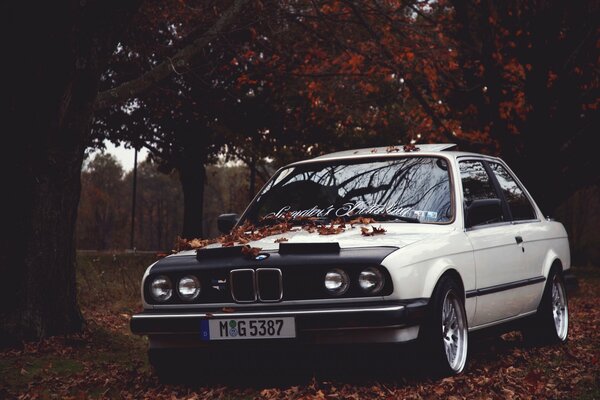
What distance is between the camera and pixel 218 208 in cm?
9912

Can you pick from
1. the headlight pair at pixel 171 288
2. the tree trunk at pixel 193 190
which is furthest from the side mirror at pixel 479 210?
the tree trunk at pixel 193 190

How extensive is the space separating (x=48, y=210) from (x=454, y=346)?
442 cm

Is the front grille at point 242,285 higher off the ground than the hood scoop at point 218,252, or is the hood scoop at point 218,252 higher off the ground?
the hood scoop at point 218,252

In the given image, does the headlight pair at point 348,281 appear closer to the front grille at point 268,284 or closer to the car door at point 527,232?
the front grille at point 268,284

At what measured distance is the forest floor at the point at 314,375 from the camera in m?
6.12

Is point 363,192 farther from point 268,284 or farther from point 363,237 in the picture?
point 268,284

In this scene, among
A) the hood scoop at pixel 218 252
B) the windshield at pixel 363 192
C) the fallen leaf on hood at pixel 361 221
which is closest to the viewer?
the hood scoop at pixel 218 252

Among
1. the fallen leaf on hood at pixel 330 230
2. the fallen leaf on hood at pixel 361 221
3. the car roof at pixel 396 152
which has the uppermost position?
the car roof at pixel 396 152

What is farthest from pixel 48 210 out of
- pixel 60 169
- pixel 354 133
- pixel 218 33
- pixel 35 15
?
pixel 354 133

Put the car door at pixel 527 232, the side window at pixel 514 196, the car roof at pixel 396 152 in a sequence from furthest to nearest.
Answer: the side window at pixel 514 196 → the car door at pixel 527 232 → the car roof at pixel 396 152

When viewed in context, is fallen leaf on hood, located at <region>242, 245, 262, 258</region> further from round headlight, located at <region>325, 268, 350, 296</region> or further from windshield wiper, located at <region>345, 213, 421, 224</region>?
windshield wiper, located at <region>345, 213, 421, 224</region>

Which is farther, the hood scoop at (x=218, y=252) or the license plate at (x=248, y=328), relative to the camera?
the hood scoop at (x=218, y=252)

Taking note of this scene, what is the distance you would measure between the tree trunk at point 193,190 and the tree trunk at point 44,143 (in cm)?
2529

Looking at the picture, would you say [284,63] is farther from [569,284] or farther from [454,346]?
[454,346]
